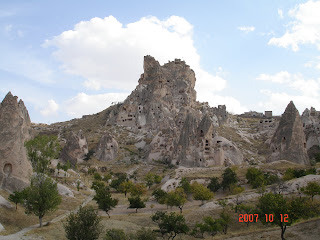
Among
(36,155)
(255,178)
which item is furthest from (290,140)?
(36,155)

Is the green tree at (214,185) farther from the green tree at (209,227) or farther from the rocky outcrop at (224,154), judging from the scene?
the rocky outcrop at (224,154)

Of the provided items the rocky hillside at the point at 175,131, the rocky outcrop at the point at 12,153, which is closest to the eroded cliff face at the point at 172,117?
the rocky hillside at the point at 175,131

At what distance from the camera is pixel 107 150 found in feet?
235

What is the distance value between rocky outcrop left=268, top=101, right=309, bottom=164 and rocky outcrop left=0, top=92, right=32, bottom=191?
37.9 metres

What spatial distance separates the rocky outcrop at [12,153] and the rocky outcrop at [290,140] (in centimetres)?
3785

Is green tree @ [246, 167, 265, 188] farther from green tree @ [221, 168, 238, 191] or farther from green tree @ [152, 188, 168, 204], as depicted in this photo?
green tree @ [152, 188, 168, 204]

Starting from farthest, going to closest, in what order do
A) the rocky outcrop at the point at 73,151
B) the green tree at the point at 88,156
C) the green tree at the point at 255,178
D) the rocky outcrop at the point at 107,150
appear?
the rocky outcrop at the point at 107,150, the green tree at the point at 88,156, the rocky outcrop at the point at 73,151, the green tree at the point at 255,178

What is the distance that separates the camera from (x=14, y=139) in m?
32.9

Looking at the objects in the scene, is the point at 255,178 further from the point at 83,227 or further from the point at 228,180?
the point at 83,227

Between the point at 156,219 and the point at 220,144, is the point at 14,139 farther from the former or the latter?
the point at 220,144

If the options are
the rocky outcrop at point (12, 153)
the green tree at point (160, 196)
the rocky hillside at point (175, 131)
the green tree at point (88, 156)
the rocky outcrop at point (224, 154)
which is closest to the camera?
the rocky outcrop at point (12, 153)

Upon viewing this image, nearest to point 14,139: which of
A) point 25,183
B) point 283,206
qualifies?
point 25,183

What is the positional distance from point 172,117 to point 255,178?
50.1 meters

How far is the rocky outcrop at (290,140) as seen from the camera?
164ft
